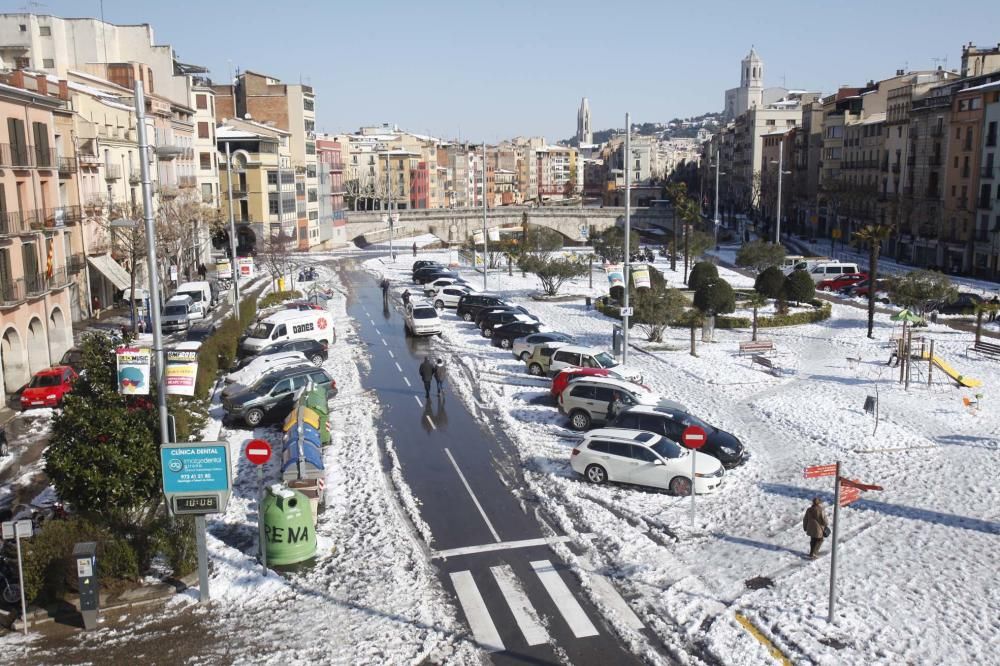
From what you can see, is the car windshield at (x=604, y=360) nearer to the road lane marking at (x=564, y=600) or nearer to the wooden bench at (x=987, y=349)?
the wooden bench at (x=987, y=349)

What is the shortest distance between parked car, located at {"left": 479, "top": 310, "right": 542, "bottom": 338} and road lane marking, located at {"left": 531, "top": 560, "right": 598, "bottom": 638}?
23538 mm

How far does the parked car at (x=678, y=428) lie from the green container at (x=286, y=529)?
9.25m

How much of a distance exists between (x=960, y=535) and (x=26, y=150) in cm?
3259

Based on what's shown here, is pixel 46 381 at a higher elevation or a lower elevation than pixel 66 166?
lower

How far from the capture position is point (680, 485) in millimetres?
20656

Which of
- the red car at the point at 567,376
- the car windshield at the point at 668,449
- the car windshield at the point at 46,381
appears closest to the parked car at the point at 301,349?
the car windshield at the point at 46,381

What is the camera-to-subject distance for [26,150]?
3369 cm

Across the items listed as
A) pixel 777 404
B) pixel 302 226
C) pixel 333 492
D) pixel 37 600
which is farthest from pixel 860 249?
pixel 37 600

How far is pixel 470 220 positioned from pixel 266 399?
78.8 m

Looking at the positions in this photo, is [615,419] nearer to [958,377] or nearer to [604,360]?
[604,360]

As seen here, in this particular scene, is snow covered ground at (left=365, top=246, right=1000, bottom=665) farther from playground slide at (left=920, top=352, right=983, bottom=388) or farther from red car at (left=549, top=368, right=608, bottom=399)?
red car at (left=549, top=368, right=608, bottom=399)

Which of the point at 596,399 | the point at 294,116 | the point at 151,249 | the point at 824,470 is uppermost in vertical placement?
the point at 294,116

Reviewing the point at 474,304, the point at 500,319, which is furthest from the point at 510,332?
the point at 474,304

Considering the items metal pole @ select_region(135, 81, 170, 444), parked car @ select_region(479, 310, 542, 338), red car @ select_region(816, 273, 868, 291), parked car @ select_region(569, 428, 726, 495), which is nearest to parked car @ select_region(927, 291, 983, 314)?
red car @ select_region(816, 273, 868, 291)
